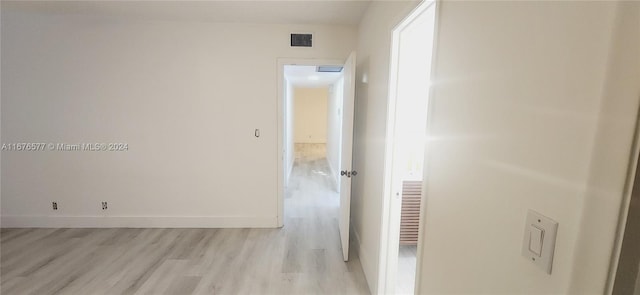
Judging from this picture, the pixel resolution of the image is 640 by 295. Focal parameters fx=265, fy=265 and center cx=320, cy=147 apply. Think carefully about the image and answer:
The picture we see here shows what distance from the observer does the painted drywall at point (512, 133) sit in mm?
500

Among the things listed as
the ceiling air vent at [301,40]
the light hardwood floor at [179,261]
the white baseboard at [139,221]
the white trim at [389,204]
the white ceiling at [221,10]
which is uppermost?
the white ceiling at [221,10]

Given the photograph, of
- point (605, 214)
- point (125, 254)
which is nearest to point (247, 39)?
point (125, 254)

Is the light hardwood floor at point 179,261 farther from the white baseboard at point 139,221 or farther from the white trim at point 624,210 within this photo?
the white trim at point 624,210

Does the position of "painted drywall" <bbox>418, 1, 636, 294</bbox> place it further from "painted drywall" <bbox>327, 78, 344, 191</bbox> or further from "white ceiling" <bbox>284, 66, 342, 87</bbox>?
"white ceiling" <bbox>284, 66, 342, 87</bbox>

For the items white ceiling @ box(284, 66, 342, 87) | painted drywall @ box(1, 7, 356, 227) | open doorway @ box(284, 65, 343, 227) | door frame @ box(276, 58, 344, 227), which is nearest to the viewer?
painted drywall @ box(1, 7, 356, 227)

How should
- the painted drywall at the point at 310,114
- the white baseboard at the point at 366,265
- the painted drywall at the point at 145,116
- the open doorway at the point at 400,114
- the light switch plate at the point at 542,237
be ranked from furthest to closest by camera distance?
the painted drywall at the point at 310,114 → the painted drywall at the point at 145,116 → the white baseboard at the point at 366,265 → the open doorway at the point at 400,114 → the light switch plate at the point at 542,237

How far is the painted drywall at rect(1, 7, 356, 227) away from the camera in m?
2.91

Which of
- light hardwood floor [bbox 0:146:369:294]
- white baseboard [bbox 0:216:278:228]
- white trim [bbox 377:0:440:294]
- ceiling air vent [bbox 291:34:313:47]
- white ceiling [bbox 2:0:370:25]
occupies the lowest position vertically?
light hardwood floor [bbox 0:146:369:294]

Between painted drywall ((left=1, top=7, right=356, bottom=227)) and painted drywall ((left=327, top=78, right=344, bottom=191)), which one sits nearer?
painted drywall ((left=1, top=7, right=356, bottom=227))

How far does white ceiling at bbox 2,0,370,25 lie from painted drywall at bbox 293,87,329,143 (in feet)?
24.6

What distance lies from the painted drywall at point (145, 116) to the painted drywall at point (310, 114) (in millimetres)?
7364

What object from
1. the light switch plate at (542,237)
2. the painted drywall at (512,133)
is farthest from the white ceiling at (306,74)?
the light switch plate at (542,237)

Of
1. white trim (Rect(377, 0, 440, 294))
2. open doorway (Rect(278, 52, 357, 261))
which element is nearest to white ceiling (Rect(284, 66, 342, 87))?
open doorway (Rect(278, 52, 357, 261))

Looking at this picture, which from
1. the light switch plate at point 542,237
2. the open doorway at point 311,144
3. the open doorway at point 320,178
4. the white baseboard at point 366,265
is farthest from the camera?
the open doorway at point 311,144
